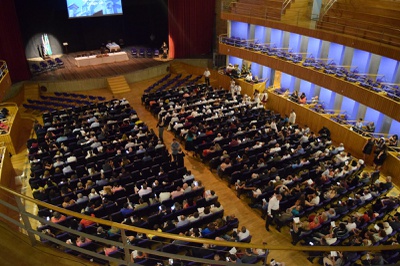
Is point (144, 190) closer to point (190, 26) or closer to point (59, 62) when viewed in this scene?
point (59, 62)

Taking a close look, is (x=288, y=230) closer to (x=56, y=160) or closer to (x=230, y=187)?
(x=230, y=187)

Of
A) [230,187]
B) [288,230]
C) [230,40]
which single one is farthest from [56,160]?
[230,40]

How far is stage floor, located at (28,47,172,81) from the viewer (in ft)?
73.8

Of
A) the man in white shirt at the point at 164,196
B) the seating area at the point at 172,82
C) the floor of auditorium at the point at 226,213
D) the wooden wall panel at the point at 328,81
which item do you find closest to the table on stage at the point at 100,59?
the seating area at the point at 172,82

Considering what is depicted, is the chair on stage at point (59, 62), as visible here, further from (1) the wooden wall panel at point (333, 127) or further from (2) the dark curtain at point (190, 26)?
(1) the wooden wall panel at point (333, 127)

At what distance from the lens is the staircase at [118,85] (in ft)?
72.8

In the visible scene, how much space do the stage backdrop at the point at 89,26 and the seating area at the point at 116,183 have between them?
10.7 m

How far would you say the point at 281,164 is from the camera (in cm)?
1316

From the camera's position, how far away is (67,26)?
83.5 feet

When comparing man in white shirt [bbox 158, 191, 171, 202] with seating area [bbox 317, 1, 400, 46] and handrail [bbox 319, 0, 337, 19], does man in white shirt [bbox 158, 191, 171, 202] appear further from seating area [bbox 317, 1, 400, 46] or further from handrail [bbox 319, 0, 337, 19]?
handrail [bbox 319, 0, 337, 19]

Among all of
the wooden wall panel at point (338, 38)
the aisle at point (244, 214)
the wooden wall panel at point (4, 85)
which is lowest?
the aisle at point (244, 214)

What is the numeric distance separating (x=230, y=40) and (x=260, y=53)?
11.3 feet

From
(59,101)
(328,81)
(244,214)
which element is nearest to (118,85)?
(59,101)

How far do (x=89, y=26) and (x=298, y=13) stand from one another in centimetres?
1544
